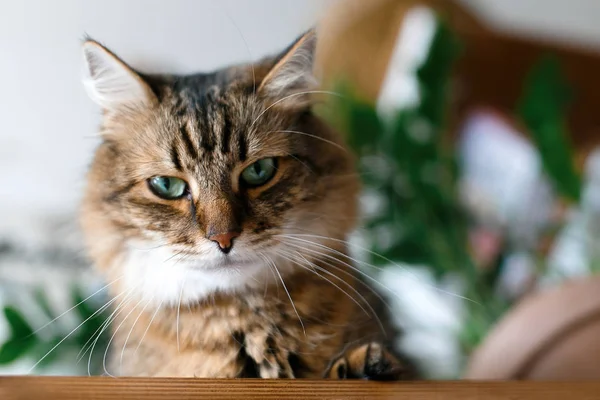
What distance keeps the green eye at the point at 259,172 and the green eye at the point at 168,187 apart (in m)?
0.06

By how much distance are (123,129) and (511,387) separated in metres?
0.44

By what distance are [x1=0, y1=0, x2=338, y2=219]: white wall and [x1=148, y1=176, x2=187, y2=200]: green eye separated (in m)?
0.11

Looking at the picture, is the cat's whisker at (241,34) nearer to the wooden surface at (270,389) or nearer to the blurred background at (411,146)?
the blurred background at (411,146)

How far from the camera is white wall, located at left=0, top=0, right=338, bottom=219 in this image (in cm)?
62

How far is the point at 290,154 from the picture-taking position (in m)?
0.55

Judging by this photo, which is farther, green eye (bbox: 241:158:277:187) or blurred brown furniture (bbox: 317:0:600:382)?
blurred brown furniture (bbox: 317:0:600:382)

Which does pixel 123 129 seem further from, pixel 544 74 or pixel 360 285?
pixel 544 74

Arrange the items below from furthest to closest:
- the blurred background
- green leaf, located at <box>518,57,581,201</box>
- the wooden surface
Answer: green leaf, located at <box>518,57,581,201</box>
the blurred background
the wooden surface

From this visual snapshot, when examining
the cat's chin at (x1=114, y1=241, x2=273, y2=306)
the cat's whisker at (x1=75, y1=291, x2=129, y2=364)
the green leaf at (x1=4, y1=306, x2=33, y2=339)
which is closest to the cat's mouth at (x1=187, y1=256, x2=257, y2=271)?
the cat's chin at (x1=114, y1=241, x2=273, y2=306)

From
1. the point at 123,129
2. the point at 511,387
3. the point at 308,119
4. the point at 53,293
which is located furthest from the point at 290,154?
the point at 53,293

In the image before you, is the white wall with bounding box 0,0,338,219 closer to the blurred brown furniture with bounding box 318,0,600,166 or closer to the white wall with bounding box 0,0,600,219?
the white wall with bounding box 0,0,600,219

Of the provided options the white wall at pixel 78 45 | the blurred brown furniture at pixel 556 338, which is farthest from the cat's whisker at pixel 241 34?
the blurred brown furniture at pixel 556 338

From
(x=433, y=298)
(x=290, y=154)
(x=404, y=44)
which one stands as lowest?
(x=433, y=298)

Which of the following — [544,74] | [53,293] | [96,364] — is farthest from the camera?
[544,74]
